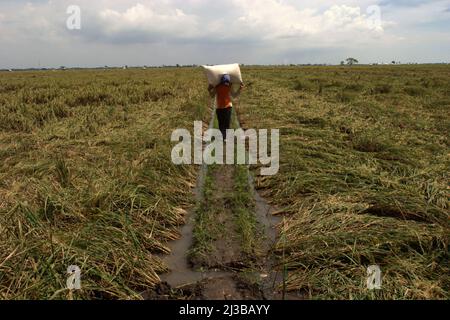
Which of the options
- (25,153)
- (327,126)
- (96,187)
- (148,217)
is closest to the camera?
(148,217)

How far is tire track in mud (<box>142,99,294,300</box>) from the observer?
2938mm

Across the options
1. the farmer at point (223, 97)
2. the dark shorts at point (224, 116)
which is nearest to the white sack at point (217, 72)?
the farmer at point (223, 97)

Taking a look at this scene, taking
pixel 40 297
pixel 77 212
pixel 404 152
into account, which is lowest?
pixel 40 297

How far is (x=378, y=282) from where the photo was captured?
9.36 ft

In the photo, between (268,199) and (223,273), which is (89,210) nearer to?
(223,273)

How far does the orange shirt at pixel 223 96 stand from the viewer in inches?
292

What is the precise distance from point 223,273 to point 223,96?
191 inches

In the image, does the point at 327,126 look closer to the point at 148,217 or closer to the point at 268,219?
the point at 268,219

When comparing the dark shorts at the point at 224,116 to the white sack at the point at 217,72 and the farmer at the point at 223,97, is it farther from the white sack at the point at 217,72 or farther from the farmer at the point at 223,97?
the white sack at the point at 217,72

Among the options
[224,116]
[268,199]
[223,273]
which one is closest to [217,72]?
[224,116]

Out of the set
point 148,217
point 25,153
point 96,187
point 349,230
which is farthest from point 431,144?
point 25,153

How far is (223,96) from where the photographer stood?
7.44 meters

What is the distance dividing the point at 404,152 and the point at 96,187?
17.1ft

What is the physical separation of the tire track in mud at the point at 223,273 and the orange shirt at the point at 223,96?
3635 mm
